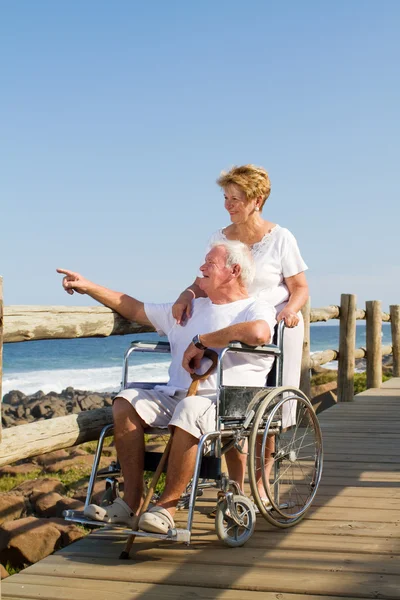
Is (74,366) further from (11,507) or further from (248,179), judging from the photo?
(248,179)

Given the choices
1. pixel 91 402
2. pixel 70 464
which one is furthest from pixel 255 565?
pixel 91 402

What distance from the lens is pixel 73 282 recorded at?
3523 millimetres

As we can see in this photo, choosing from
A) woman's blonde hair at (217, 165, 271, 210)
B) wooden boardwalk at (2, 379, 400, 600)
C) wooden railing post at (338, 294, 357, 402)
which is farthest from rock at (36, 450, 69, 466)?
woman's blonde hair at (217, 165, 271, 210)

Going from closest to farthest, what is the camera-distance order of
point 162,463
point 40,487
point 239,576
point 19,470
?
1. point 239,576
2. point 162,463
3. point 40,487
4. point 19,470

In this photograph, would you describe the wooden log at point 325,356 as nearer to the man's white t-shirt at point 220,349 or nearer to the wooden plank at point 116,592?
the man's white t-shirt at point 220,349

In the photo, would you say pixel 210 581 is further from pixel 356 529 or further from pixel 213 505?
pixel 213 505

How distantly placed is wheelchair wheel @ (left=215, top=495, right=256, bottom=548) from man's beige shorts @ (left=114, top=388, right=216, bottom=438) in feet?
0.94

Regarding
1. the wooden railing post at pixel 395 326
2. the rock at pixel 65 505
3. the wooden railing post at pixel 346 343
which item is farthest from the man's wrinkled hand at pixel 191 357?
the wooden railing post at pixel 395 326

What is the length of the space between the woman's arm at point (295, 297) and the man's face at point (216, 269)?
0.36 m

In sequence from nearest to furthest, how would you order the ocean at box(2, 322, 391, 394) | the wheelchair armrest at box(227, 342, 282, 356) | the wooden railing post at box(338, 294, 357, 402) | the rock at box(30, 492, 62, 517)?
the wheelchair armrest at box(227, 342, 282, 356), the rock at box(30, 492, 62, 517), the wooden railing post at box(338, 294, 357, 402), the ocean at box(2, 322, 391, 394)

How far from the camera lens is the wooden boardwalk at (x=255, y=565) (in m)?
2.56

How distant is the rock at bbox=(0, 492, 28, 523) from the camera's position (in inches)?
220

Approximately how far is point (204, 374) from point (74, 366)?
34848 millimetres

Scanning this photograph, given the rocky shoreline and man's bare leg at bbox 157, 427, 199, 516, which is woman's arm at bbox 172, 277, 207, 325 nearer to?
man's bare leg at bbox 157, 427, 199, 516
